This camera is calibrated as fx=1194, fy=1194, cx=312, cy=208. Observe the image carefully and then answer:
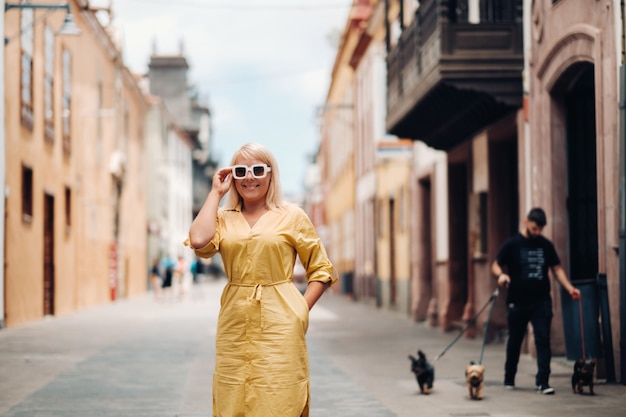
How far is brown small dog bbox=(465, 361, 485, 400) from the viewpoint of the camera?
1086 centimetres

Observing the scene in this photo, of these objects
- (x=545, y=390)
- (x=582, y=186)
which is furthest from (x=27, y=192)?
(x=545, y=390)

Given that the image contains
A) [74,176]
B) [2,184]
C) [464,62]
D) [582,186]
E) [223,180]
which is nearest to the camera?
[223,180]

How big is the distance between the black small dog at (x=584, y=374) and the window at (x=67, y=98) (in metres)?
22.0

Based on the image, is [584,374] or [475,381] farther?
[584,374]

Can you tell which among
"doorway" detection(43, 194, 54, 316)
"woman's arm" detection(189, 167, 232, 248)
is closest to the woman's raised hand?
"woman's arm" detection(189, 167, 232, 248)

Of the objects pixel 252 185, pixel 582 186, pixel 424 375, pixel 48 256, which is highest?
pixel 582 186

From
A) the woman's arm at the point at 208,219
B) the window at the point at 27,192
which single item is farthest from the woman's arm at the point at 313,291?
the window at the point at 27,192

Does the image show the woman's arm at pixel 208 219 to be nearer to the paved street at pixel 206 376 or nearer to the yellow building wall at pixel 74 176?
the paved street at pixel 206 376

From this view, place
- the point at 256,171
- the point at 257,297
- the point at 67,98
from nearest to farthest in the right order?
1. the point at 257,297
2. the point at 256,171
3. the point at 67,98

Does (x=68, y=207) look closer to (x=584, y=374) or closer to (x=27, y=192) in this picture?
(x=27, y=192)

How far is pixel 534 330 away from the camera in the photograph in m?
11.7

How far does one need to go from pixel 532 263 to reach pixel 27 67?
16.7 metres

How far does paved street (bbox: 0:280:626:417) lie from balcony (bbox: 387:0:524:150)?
368 cm

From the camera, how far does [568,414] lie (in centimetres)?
980
